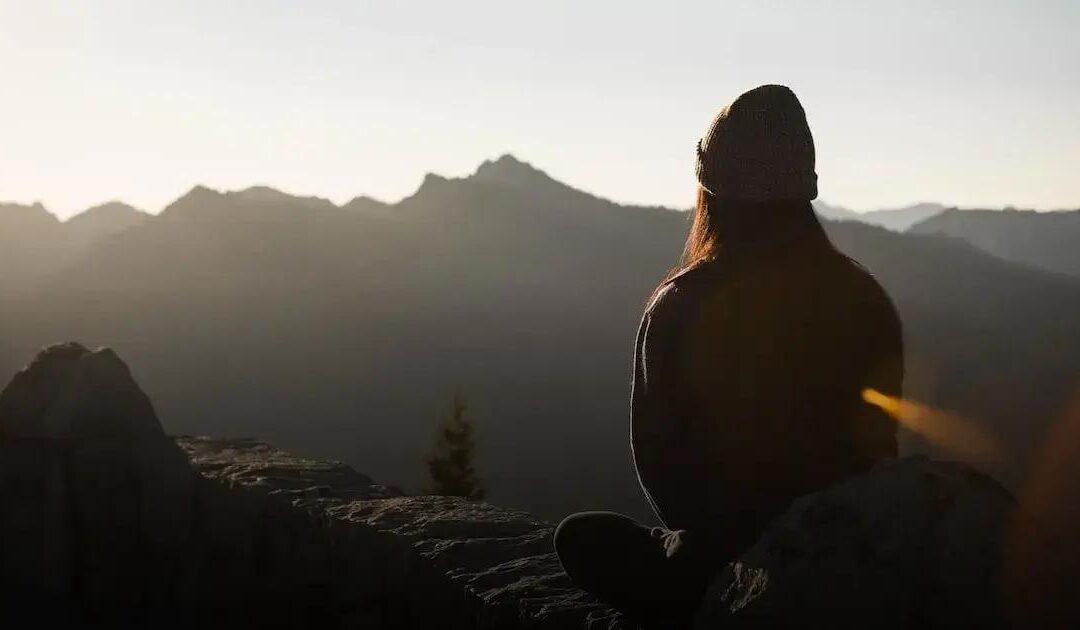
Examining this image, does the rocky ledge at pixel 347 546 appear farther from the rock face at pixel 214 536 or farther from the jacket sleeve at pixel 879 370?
the jacket sleeve at pixel 879 370

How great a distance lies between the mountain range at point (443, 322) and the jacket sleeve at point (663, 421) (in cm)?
6146

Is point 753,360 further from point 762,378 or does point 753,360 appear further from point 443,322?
point 443,322

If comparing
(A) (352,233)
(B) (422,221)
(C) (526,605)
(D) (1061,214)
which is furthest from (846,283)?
(D) (1061,214)

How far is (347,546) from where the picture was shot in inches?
213

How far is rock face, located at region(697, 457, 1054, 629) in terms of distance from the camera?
2.36 metres

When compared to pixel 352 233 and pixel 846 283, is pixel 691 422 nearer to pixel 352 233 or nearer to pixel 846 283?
pixel 846 283

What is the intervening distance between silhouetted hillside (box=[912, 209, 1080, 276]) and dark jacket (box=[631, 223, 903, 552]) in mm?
159651

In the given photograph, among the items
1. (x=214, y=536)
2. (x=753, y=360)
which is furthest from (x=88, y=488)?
(x=753, y=360)

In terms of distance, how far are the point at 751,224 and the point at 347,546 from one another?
3.25 m

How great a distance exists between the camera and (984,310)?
352 feet

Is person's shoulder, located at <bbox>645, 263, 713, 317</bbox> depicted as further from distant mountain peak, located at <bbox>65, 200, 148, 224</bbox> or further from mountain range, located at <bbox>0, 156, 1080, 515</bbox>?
distant mountain peak, located at <bbox>65, 200, 148, 224</bbox>

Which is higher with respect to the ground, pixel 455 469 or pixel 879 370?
pixel 879 370

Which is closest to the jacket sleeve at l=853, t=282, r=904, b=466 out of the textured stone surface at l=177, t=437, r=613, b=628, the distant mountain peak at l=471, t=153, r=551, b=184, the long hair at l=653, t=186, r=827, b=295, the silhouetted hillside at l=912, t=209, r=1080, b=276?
the long hair at l=653, t=186, r=827, b=295

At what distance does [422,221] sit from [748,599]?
137m
